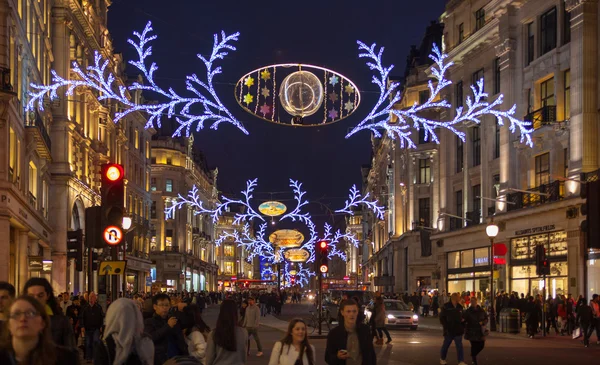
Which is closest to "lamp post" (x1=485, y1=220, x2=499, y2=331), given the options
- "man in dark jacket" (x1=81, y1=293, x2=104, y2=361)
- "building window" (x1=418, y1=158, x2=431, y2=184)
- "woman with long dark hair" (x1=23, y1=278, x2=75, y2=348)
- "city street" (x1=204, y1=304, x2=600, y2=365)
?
"city street" (x1=204, y1=304, x2=600, y2=365)

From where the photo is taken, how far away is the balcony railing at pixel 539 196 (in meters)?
39.3

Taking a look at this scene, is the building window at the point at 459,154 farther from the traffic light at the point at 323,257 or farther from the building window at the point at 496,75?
the traffic light at the point at 323,257

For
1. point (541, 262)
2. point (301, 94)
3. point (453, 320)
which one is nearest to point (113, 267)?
point (301, 94)

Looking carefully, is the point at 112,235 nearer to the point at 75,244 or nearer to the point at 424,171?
the point at 75,244

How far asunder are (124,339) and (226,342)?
2142 mm

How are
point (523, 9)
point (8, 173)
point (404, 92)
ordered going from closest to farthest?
point (8, 173), point (523, 9), point (404, 92)

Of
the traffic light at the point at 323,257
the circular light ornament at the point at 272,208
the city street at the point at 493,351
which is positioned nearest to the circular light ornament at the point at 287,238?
the circular light ornament at the point at 272,208

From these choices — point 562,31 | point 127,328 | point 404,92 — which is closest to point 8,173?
point 562,31

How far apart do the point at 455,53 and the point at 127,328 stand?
4726cm

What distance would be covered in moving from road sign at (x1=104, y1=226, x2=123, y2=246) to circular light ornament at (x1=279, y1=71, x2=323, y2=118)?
562 centimetres

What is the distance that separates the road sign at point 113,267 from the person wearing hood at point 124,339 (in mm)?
10555

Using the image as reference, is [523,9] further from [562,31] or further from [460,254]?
[460,254]

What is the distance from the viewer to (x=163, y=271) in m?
98.6

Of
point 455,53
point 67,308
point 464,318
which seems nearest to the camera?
point 464,318
